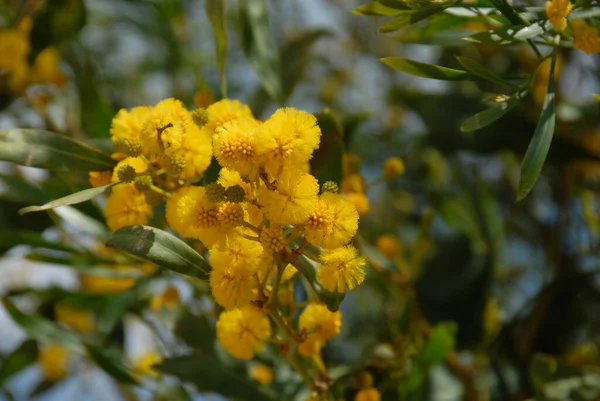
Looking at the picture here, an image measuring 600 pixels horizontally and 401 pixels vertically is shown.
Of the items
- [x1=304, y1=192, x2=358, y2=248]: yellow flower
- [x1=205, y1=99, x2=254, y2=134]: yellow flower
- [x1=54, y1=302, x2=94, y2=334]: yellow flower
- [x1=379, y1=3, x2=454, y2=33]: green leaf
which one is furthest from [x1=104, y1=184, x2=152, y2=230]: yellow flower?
[x1=54, y1=302, x2=94, y2=334]: yellow flower

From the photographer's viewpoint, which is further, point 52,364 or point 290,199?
point 52,364

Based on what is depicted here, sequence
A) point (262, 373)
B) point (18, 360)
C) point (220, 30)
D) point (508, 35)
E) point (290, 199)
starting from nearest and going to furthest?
point (290, 199) → point (508, 35) → point (220, 30) → point (262, 373) → point (18, 360)

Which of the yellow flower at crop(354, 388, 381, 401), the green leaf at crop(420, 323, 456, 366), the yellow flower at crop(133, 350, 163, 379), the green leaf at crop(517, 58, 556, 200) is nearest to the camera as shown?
the green leaf at crop(517, 58, 556, 200)

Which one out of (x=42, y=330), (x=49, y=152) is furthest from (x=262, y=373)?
(x=49, y=152)

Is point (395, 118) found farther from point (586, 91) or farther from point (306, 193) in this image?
point (306, 193)

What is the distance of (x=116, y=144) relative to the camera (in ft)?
2.33

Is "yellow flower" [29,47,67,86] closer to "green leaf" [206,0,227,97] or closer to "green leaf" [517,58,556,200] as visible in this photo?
"green leaf" [206,0,227,97]

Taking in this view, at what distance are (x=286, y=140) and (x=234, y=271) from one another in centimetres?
12

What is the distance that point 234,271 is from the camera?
608 mm

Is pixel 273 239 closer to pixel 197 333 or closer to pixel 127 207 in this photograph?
pixel 127 207

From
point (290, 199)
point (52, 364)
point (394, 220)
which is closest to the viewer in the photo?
point (290, 199)

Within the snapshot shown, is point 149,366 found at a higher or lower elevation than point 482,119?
lower

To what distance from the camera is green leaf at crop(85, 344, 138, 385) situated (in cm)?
106

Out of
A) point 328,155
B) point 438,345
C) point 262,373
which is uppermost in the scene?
point 328,155
